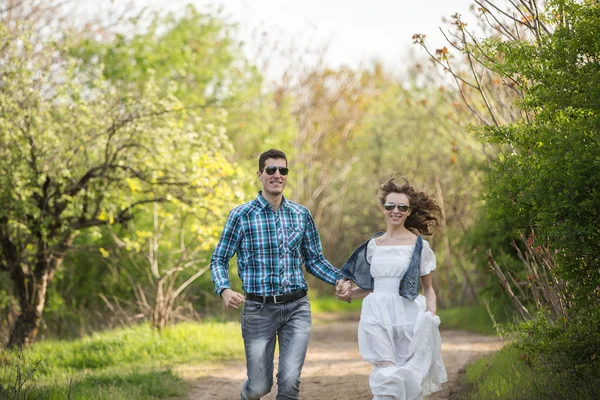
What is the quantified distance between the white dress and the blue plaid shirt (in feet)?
1.93

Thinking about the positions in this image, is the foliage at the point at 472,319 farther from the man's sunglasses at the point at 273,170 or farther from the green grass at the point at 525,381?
the man's sunglasses at the point at 273,170

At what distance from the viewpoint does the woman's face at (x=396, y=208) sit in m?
6.10

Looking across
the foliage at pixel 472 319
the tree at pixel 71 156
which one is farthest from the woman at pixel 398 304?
the foliage at pixel 472 319

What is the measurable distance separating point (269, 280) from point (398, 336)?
1045 millimetres

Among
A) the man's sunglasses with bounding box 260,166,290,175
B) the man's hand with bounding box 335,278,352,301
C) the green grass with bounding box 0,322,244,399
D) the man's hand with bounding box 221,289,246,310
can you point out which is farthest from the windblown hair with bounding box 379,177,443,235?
the green grass with bounding box 0,322,244,399

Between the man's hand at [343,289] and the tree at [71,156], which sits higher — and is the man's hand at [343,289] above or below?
below

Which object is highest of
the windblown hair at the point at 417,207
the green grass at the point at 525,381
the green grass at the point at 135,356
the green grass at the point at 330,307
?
the windblown hair at the point at 417,207

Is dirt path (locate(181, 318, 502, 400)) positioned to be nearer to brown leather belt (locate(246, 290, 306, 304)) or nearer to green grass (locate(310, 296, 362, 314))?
brown leather belt (locate(246, 290, 306, 304))

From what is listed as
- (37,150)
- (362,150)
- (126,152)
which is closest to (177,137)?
(126,152)

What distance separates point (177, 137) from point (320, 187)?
49.7 feet

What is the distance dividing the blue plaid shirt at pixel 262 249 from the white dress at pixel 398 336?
23.2 inches

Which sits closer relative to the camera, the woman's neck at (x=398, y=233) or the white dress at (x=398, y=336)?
the white dress at (x=398, y=336)

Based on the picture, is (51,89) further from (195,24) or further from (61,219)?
(195,24)

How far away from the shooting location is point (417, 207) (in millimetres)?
6316
